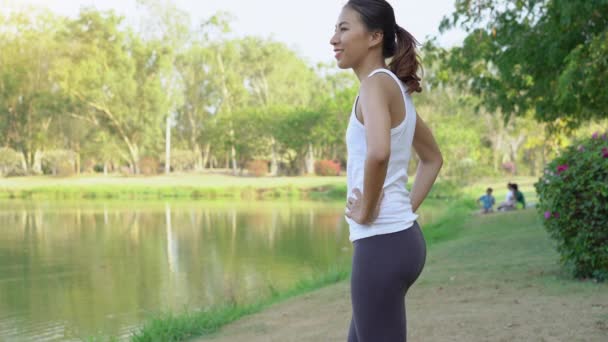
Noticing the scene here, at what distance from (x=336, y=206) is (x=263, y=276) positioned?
54.7 ft

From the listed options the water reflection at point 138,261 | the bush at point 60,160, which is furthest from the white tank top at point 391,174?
the bush at point 60,160

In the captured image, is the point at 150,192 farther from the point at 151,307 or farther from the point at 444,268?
the point at 444,268

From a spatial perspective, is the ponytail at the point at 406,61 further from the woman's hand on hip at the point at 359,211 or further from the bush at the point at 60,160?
Result: the bush at the point at 60,160

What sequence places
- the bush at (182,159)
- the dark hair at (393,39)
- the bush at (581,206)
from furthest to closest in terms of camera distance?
the bush at (182,159) → the bush at (581,206) → the dark hair at (393,39)

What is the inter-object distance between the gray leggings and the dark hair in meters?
0.46

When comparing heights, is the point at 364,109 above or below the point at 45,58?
below

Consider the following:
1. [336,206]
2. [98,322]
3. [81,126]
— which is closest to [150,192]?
[336,206]

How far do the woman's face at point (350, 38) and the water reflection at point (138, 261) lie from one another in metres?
6.44

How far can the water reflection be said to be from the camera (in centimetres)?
963

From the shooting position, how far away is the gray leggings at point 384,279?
6.45ft

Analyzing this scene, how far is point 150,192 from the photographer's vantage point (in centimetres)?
3691

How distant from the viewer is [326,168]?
157 feet

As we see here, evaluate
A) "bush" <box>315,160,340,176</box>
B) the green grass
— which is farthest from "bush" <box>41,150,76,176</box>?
the green grass

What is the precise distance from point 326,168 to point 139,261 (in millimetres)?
33986
